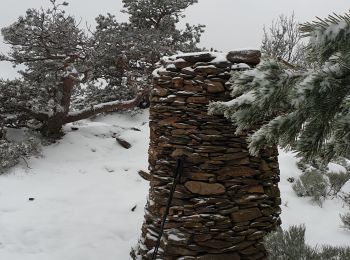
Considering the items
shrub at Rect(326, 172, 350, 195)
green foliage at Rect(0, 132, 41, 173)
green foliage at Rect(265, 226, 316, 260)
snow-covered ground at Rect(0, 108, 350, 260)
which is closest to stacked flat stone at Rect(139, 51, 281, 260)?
green foliage at Rect(265, 226, 316, 260)

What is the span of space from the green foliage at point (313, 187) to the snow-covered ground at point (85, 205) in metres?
0.15

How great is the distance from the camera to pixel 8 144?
309 inches

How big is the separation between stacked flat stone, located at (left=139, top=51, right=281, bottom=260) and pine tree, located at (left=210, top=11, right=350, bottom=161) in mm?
2492

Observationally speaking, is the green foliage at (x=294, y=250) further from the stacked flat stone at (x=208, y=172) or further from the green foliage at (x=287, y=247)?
the stacked flat stone at (x=208, y=172)

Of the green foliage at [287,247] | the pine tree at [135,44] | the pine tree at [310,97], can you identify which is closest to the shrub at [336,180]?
the green foliage at [287,247]

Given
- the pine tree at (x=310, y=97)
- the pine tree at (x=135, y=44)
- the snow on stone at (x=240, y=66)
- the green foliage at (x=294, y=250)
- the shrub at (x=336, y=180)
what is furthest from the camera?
the pine tree at (x=135, y=44)

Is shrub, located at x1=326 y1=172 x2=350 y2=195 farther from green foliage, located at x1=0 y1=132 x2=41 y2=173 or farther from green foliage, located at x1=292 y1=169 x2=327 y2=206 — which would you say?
green foliage, located at x1=0 y1=132 x2=41 y2=173

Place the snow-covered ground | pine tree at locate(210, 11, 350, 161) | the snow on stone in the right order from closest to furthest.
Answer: pine tree at locate(210, 11, 350, 161), the snow on stone, the snow-covered ground

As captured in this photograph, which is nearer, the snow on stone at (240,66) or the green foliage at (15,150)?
the snow on stone at (240,66)

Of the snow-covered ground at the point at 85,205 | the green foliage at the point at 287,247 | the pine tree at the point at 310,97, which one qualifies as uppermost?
the pine tree at the point at 310,97

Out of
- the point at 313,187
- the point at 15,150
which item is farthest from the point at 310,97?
the point at 15,150

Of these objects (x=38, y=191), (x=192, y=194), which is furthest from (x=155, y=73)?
(x=38, y=191)

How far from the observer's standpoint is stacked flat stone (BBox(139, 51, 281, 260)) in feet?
13.1

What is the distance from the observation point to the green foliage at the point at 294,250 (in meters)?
3.57
